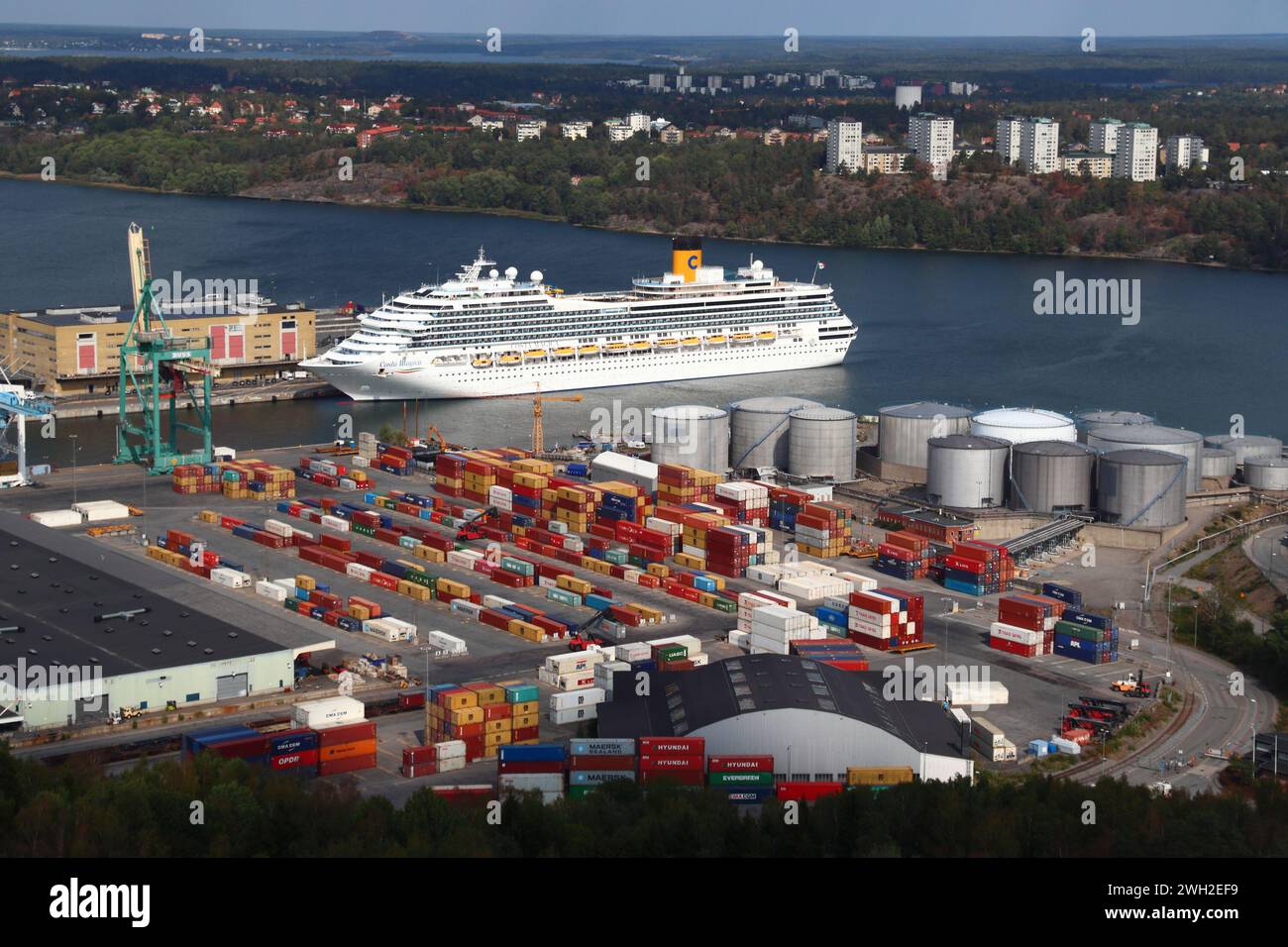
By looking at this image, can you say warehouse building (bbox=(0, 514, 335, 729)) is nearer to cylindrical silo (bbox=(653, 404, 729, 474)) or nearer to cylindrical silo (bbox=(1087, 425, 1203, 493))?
cylindrical silo (bbox=(653, 404, 729, 474))

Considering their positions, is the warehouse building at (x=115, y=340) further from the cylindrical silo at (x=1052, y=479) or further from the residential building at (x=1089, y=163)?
the residential building at (x=1089, y=163)

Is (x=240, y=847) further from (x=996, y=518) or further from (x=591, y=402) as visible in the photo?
(x=591, y=402)

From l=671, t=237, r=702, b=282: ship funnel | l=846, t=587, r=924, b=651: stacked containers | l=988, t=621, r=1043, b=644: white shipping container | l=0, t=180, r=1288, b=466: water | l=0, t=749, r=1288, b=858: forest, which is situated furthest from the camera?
l=671, t=237, r=702, b=282: ship funnel

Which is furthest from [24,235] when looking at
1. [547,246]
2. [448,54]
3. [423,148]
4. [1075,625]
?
[448,54]

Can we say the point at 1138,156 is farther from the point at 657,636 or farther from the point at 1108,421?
the point at 657,636

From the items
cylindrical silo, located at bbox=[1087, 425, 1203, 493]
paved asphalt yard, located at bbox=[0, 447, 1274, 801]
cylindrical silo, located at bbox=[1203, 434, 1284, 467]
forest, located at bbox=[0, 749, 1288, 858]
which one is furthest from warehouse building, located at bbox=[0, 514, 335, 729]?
cylindrical silo, located at bbox=[1203, 434, 1284, 467]

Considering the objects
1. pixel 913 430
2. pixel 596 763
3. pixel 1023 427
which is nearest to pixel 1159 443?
pixel 1023 427
